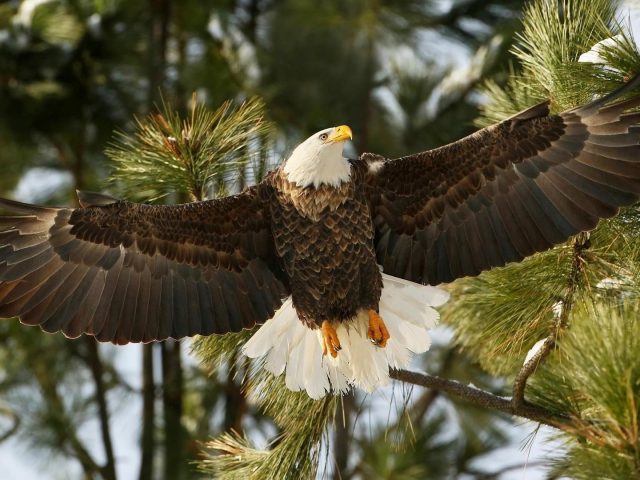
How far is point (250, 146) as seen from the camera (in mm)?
4191

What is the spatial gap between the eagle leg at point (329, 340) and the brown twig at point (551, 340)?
0.77 m

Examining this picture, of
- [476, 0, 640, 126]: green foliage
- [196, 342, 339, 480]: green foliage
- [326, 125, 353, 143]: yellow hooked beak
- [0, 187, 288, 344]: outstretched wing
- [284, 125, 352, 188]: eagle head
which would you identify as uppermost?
[476, 0, 640, 126]: green foliage

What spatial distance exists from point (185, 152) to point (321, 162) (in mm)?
441

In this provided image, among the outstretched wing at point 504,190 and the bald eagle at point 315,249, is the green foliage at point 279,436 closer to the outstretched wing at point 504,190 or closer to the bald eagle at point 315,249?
the bald eagle at point 315,249

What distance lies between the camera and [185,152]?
3.97 meters

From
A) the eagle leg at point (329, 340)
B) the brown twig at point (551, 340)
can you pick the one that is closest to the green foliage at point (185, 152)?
the eagle leg at point (329, 340)

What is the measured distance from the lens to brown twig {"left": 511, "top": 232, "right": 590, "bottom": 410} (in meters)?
3.45

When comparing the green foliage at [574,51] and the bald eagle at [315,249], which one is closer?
the green foliage at [574,51]

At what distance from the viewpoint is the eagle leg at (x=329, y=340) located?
13.5 ft

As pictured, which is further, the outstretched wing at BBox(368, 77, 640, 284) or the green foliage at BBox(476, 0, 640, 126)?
the outstretched wing at BBox(368, 77, 640, 284)

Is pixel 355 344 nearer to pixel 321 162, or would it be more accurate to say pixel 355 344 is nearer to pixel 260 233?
pixel 260 233

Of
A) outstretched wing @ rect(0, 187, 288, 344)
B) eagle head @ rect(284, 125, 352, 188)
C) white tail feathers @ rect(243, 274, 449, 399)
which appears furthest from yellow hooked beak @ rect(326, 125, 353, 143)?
white tail feathers @ rect(243, 274, 449, 399)

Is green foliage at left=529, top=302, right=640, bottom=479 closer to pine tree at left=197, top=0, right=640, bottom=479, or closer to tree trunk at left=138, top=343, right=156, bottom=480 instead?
pine tree at left=197, top=0, right=640, bottom=479

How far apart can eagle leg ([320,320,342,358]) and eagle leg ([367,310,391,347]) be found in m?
0.11
